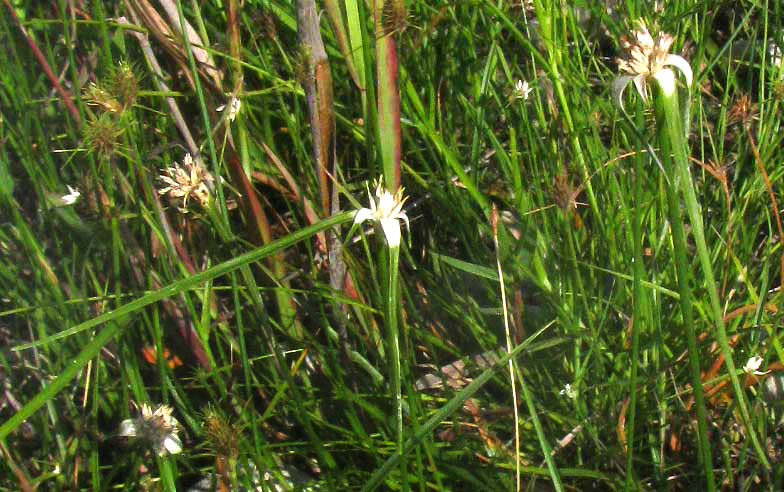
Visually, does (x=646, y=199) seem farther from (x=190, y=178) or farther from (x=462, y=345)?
(x=190, y=178)

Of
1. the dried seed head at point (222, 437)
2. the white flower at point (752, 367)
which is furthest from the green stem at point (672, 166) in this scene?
the dried seed head at point (222, 437)

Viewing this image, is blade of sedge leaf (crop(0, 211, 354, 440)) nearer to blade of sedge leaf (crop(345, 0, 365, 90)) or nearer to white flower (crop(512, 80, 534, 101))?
blade of sedge leaf (crop(345, 0, 365, 90))

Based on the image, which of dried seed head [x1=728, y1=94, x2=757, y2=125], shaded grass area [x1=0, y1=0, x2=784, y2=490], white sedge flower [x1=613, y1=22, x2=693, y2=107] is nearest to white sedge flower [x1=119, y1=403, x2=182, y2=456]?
shaded grass area [x1=0, y1=0, x2=784, y2=490]

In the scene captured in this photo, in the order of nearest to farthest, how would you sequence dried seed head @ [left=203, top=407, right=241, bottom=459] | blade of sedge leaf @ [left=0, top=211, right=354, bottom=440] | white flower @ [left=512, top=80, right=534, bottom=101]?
1. blade of sedge leaf @ [left=0, top=211, right=354, bottom=440]
2. dried seed head @ [left=203, top=407, right=241, bottom=459]
3. white flower @ [left=512, top=80, right=534, bottom=101]

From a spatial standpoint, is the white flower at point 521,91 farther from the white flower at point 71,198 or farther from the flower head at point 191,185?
the white flower at point 71,198

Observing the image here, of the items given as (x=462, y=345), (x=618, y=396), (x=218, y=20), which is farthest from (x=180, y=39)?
(x=618, y=396)

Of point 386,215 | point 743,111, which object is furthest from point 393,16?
point 743,111

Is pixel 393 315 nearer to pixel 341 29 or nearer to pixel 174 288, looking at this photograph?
pixel 174 288
